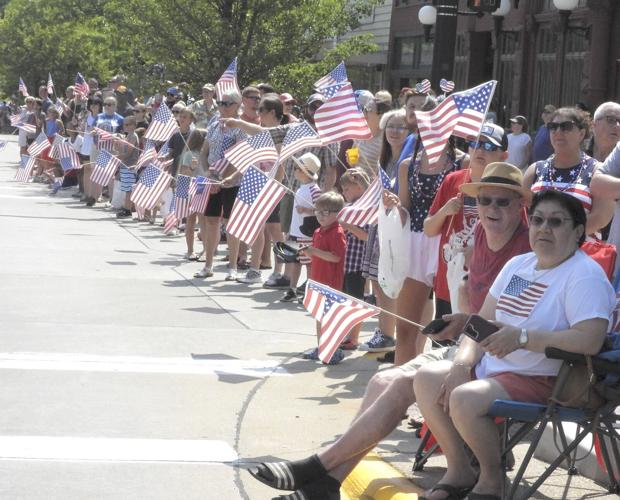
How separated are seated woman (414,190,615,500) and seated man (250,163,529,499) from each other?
19 cm

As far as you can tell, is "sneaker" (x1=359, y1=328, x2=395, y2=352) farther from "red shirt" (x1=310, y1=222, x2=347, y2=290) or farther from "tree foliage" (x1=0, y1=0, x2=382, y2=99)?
"tree foliage" (x1=0, y1=0, x2=382, y2=99)

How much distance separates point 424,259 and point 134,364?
230 cm

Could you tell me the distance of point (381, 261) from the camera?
7.89m

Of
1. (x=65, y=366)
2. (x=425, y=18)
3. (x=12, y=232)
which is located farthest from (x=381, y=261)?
(x=425, y=18)

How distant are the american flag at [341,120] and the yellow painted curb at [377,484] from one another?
361cm

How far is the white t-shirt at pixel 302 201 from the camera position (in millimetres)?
11414

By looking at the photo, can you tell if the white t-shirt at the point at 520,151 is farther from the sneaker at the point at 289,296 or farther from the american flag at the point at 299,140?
the american flag at the point at 299,140

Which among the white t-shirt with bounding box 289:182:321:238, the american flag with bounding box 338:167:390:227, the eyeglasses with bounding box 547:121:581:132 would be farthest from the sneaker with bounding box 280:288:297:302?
the eyeglasses with bounding box 547:121:581:132

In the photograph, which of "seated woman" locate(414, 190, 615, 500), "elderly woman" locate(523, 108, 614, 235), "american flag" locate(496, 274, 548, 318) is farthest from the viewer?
"elderly woman" locate(523, 108, 614, 235)

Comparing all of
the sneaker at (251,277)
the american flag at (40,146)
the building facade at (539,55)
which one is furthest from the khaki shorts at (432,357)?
the american flag at (40,146)

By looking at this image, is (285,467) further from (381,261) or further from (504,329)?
(381,261)

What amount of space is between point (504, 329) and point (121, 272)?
8984mm

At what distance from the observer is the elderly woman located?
6676 mm

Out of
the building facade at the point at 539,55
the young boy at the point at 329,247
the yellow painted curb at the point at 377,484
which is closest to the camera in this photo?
the yellow painted curb at the point at 377,484
